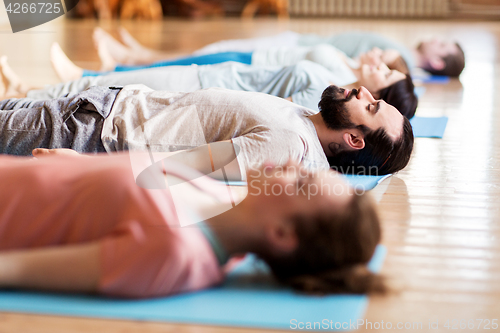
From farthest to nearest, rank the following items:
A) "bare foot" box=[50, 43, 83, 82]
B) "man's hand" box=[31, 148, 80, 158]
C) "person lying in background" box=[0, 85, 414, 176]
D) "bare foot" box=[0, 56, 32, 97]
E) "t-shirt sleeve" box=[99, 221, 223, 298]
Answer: "bare foot" box=[50, 43, 83, 82]
"bare foot" box=[0, 56, 32, 97]
"person lying in background" box=[0, 85, 414, 176]
"man's hand" box=[31, 148, 80, 158]
"t-shirt sleeve" box=[99, 221, 223, 298]

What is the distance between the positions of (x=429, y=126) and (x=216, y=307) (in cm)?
194

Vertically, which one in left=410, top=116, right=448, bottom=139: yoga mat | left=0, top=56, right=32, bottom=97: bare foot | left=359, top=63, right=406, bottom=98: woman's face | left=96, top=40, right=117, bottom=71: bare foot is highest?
left=0, top=56, right=32, bottom=97: bare foot

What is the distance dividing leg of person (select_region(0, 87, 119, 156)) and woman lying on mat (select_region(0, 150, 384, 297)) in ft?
1.94

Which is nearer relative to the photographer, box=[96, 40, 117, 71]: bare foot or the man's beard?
the man's beard

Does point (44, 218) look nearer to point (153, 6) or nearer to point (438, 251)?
point (438, 251)

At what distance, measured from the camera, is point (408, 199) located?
5.31 ft

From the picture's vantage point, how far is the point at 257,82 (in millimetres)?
2338

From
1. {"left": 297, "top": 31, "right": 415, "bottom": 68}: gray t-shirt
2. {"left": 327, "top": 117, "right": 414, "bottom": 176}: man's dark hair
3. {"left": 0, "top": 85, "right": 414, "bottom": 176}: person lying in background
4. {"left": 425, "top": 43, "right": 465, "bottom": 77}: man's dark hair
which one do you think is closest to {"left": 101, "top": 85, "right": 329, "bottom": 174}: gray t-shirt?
{"left": 0, "top": 85, "right": 414, "bottom": 176}: person lying in background

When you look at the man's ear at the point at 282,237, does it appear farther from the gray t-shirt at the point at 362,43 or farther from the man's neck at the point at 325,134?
the gray t-shirt at the point at 362,43

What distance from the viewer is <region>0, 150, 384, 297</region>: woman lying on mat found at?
906mm

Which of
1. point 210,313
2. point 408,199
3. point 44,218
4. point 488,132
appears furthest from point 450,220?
point 488,132

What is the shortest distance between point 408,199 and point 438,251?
0.38 metres

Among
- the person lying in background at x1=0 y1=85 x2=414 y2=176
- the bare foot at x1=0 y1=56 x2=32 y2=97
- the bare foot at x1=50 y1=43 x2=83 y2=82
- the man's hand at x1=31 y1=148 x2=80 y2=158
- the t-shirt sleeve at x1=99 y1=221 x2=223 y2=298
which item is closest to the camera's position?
the t-shirt sleeve at x1=99 y1=221 x2=223 y2=298

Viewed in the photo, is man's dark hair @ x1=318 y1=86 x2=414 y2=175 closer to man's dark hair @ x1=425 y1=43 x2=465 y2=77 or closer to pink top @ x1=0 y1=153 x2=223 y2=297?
pink top @ x1=0 y1=153 x2=223 y2=297
